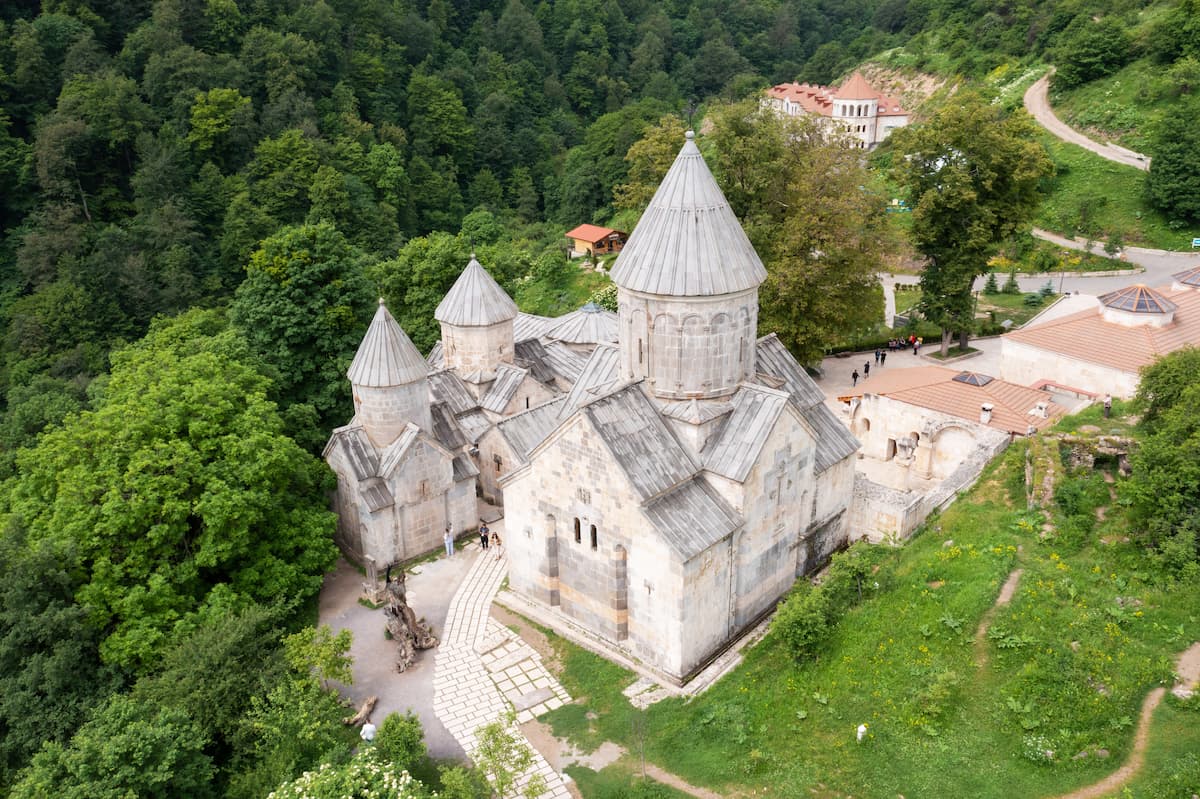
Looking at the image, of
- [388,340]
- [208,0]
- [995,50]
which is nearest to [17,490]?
[388,340]

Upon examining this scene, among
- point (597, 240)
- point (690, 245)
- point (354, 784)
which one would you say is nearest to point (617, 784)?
point (354, 784)

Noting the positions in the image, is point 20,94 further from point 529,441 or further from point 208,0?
point 529,441

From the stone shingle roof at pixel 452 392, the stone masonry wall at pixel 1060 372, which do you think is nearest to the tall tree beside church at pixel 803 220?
the stone masonry wall at pixel 1060 372

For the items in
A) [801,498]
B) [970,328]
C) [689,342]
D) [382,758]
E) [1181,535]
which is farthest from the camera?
[970,328]

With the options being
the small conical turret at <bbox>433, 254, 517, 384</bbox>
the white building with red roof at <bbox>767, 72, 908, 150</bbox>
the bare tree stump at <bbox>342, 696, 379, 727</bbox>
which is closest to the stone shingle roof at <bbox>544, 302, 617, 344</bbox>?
the small conical turret at <bbox>433, 254, 517, 384</bbox>

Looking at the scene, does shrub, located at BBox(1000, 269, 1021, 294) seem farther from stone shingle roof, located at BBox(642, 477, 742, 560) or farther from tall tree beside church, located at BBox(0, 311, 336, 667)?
tall tree beside church, located at BBox(0, 311, 336, 667)

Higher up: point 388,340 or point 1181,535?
point 388,340
